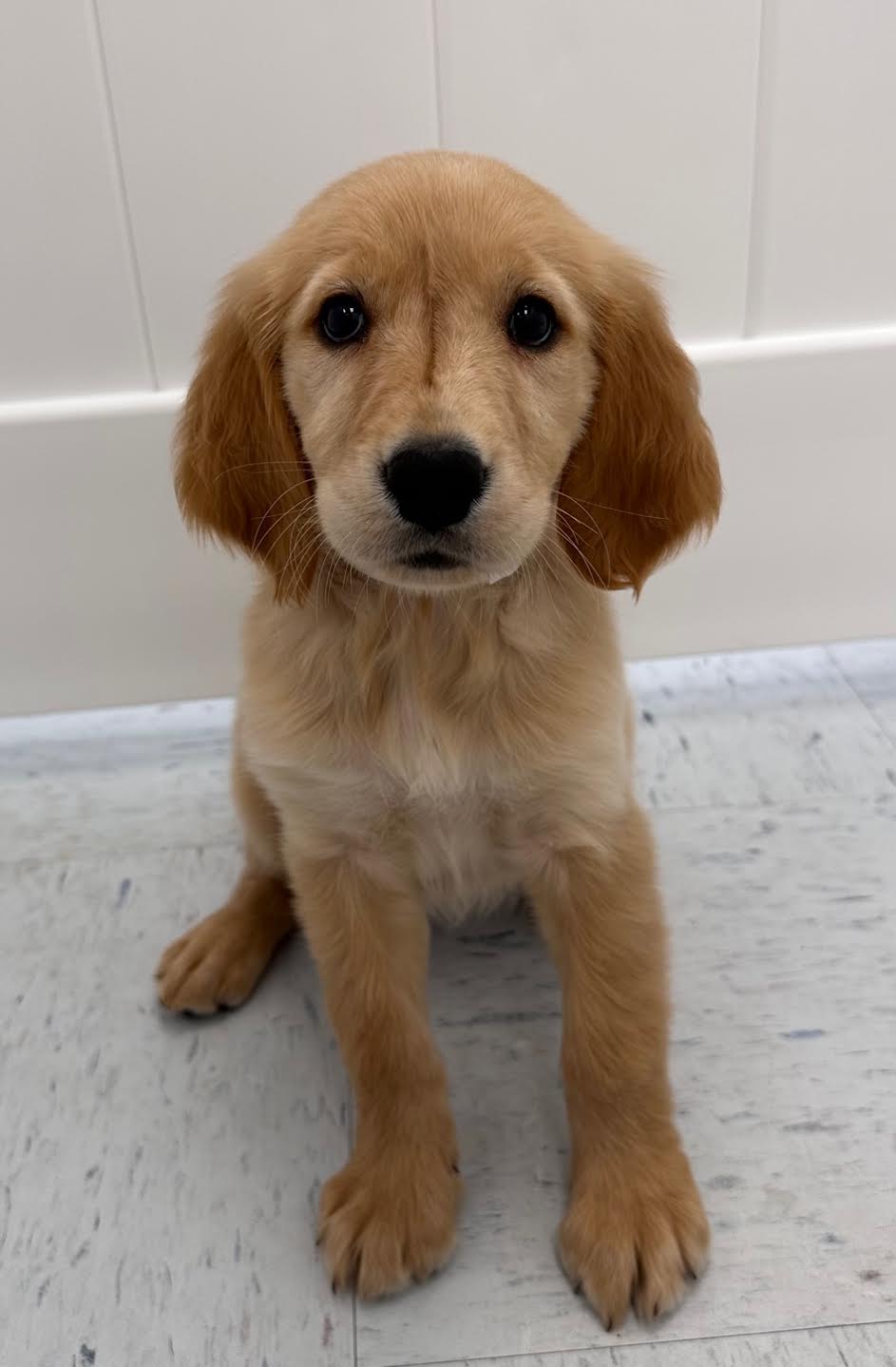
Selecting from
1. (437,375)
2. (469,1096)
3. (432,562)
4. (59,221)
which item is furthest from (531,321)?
(59,221)

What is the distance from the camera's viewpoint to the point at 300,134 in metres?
1.62

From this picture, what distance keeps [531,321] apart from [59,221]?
919 mm

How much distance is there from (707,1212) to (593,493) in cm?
70

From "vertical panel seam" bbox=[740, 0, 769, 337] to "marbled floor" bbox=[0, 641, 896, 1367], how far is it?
65 cm

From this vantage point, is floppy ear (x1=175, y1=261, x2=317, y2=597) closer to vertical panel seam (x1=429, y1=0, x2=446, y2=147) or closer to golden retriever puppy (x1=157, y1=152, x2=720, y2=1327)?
golden retriever puppy (x1=157, y1=152, x2=720, y2=1327)

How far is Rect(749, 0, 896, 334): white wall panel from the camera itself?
1.62 m

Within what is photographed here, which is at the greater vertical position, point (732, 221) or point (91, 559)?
point (732, 221)

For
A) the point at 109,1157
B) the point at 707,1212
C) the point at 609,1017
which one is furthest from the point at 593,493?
the point at 109,1157

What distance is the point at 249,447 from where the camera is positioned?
1139 millimetres

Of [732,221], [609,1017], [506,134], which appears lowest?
[609,1017]

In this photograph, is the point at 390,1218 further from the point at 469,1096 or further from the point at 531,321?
the point at 531,321

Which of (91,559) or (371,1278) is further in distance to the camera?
(91,559)

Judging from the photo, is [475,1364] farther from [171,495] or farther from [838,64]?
[838,64]

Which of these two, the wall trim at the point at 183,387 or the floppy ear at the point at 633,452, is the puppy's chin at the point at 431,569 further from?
the wall trim at the point at 183,387
